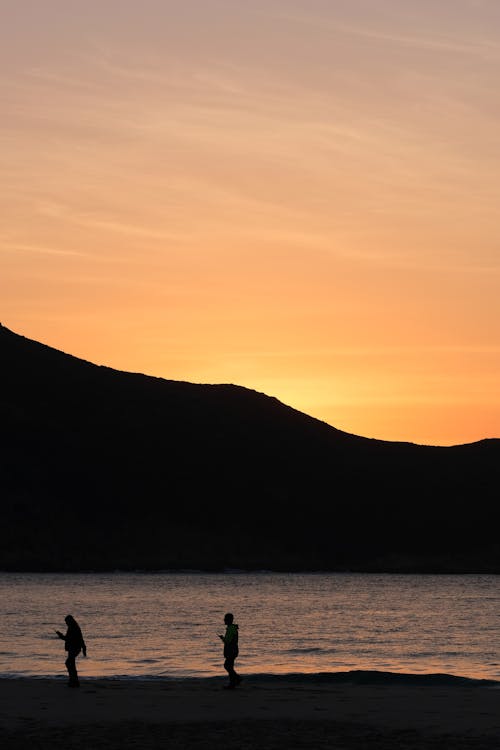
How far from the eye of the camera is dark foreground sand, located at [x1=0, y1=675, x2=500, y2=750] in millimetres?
25094

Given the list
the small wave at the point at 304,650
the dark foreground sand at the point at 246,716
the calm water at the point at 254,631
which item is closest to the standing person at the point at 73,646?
the dark foreground sand at the point at 246,716

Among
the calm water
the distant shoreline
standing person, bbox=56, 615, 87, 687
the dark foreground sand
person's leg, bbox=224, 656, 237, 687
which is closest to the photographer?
the dark foreground sand

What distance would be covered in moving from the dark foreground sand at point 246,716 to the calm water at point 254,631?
29.5ft

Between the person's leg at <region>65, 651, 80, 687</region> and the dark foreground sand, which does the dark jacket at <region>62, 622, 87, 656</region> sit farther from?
the dark foreground sand

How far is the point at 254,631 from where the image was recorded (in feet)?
245

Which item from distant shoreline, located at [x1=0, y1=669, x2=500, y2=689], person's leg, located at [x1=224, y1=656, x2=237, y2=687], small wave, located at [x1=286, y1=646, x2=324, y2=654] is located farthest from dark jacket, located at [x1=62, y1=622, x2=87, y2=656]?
small wave, located at [x1=286, y1=646, x2=324, y2=654]

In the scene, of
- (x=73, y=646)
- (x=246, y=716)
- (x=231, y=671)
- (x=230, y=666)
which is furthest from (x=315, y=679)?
(x=246, y=716)

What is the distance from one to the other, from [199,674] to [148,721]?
16391 millimetres

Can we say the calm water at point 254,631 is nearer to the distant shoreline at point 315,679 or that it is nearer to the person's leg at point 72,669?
the distant shoreline at point 315,679

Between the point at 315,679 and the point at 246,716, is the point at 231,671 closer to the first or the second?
the point at 246,716

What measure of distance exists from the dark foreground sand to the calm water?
8.98m

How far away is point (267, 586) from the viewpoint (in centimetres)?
17838

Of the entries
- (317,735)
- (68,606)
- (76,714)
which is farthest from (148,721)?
(68,606)

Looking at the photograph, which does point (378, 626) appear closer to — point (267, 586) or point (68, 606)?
point (68, 606)
